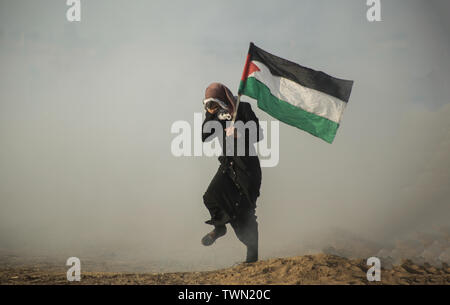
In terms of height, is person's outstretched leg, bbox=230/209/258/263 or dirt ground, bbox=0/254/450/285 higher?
person's outstretched leg, bbox=230/209/258/263

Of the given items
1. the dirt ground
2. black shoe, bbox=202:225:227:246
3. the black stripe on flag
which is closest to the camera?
the dirt ground

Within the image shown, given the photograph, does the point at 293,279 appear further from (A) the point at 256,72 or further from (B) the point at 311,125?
(A) the point at 256,72

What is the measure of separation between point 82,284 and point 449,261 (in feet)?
18.5

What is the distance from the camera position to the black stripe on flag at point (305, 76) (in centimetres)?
536

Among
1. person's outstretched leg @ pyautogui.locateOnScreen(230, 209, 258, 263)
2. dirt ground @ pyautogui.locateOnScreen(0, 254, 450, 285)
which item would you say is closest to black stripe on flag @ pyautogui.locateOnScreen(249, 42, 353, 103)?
person's outstretched leg @ pyautogui.locateOnScreen(230, 209, 258, 263)

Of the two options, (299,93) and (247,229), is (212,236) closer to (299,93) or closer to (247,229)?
(247,229)

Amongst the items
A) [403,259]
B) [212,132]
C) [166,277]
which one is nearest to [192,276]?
[166,277]

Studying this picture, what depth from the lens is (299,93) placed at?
17.8 ft

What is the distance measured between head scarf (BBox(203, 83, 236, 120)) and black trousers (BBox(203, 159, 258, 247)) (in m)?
1.06

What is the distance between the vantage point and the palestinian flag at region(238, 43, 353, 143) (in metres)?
5.31

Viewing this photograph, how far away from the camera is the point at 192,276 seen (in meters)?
5.08

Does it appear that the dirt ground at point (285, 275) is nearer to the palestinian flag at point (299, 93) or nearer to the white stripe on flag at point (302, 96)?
the palestinian flag at point (299, 93)

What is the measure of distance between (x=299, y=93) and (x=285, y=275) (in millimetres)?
2884

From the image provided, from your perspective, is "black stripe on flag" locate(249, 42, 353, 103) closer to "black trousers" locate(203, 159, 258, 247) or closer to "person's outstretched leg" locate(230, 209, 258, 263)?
"black trousers" locate(203, 159, 258, 247)
